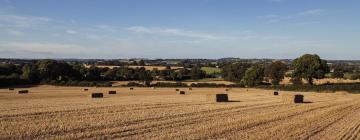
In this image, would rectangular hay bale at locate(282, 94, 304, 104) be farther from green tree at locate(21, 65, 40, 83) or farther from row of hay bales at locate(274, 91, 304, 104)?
green tree at locate(21, 65, 40, 83)

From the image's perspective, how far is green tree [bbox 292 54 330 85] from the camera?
83.8 meters

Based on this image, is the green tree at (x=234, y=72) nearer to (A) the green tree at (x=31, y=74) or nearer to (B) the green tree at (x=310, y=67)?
(B) the green tree at (x=310, y=67)

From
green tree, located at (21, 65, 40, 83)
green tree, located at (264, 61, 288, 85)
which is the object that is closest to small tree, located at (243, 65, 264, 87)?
green tree, located at (264, 61, 288, 85)

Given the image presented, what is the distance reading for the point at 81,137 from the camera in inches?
634

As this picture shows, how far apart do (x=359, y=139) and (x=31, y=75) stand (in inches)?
3289

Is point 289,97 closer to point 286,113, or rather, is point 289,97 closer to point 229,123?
point 286,113

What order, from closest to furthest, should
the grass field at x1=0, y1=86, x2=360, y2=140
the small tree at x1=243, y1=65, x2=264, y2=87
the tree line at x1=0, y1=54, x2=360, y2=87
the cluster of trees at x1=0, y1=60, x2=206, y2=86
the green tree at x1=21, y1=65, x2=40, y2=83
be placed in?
1. the grass field at x1=0, y1=86, x2=360, y2=140
2. the tree line at x1=0, y1=54, x2=360, y2=87
3. the small tree at x1=243, y1=65, x2=264, y2=87
4. the green tree at x1=21, y1=65, x2=40, y2=83
5. the cluster of trees at x1=0, y1=60, x2=206, y2=86

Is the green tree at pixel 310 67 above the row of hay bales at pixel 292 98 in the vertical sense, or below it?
above

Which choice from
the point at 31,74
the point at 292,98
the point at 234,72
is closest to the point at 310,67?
the point at 234,72

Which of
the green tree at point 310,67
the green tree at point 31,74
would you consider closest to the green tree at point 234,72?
the green tree at point 310,67

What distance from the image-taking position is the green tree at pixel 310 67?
3300 inches

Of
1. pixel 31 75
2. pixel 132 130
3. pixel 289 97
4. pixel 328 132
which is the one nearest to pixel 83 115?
pixel 132 130

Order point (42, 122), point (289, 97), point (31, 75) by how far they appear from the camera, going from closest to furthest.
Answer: point (42, 122)
point (289, 97)
point (31, 75)

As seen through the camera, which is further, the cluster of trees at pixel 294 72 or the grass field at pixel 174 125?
the cluster of trees at pixel 294 72
